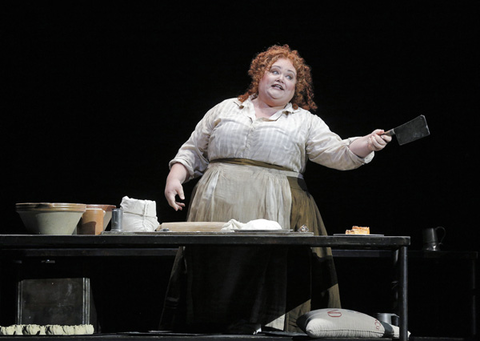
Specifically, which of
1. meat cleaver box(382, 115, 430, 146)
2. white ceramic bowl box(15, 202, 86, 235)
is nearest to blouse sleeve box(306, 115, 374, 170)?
meat cleaver box(382, 115, 430, 146)

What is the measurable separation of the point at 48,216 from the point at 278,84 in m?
1.38

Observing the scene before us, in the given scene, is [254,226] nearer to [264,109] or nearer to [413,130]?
[413,130]

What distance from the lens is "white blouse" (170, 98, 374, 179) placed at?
340 cm

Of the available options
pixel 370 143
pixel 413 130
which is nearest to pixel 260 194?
pixel 370 143

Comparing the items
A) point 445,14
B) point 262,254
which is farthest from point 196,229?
point 445,14

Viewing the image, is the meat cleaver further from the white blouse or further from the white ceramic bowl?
the white ceramic bowl

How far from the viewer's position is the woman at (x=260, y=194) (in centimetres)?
309

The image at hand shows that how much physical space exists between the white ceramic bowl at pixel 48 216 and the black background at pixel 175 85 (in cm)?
141

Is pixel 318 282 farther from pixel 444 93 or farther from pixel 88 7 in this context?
pixel 88 7

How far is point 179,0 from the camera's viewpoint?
165 inches

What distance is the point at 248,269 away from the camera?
10.2 feet

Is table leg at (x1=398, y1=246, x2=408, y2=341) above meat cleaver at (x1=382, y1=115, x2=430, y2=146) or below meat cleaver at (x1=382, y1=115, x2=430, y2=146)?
below

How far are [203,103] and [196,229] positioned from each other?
1481 millimetres

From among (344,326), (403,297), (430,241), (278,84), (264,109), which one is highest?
(278,84)
